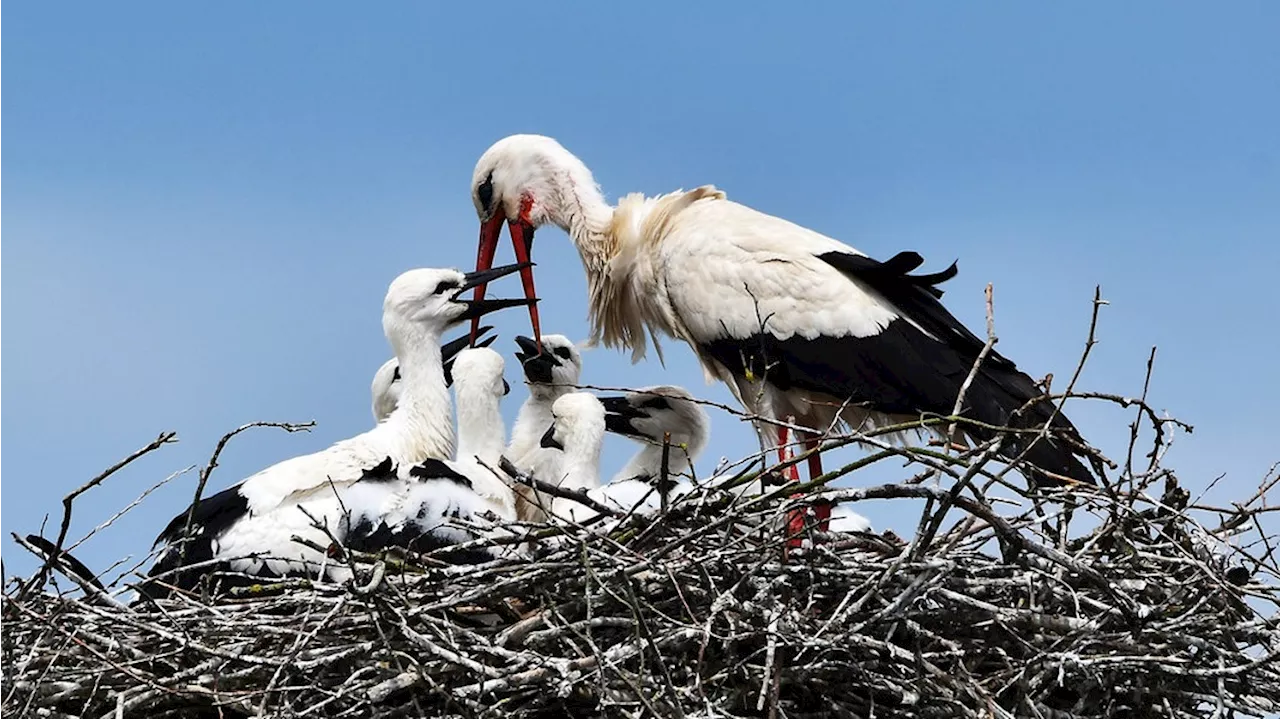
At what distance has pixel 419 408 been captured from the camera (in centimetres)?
536

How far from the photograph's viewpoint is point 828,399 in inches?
218

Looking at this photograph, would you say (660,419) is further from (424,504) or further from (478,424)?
(424,504)

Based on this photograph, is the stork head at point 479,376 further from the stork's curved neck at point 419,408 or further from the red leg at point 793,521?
the red leg at point 793,521

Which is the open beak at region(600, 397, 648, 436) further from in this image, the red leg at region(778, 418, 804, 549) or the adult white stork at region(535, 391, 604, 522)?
the red leg at region(778, 418, 804, 549)

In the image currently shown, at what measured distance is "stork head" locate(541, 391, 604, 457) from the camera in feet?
17.5

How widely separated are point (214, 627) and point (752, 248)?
232 centimetres

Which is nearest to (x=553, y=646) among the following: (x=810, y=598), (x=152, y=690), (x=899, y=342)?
(x=810, y=598)

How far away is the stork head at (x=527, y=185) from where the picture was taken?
6.11 meters

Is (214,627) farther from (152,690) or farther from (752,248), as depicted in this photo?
A: (752,248)

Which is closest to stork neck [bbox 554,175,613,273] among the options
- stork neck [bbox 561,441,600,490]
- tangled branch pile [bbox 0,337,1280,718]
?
stork neck [bbox 561,441,600,490]

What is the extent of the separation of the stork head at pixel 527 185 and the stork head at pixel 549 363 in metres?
0.04

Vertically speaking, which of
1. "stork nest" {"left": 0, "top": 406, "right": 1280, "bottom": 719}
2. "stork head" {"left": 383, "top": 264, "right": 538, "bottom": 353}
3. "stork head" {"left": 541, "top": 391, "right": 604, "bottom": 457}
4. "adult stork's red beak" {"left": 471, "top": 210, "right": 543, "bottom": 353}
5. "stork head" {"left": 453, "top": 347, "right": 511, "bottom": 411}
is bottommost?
→ "stork nest" {"left": 0, "top": 406, "right": 1280, "bottom": 719}

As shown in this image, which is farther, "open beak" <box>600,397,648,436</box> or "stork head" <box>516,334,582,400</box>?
"stork head" <box>516,334,582,400</box>

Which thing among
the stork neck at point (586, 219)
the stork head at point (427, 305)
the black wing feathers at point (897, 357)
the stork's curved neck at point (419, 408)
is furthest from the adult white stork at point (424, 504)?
the stork neck at point (586, 219)
